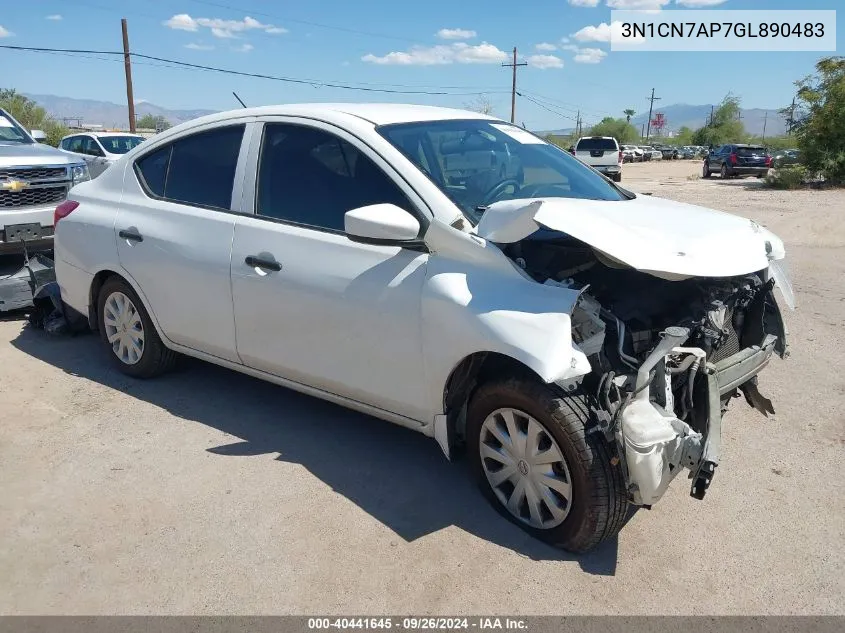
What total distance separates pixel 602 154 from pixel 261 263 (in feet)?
83.8

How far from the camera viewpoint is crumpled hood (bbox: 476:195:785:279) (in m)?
2.82

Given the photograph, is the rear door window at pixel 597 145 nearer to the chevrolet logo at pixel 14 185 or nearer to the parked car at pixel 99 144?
the parked car at pixel 99 144

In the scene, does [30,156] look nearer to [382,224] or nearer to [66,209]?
[66,209]

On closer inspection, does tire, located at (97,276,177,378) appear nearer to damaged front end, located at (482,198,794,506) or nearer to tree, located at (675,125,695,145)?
damaged front end, located at (482,198,794,506)

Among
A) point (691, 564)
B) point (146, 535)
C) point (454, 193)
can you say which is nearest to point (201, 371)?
point (146, 535)

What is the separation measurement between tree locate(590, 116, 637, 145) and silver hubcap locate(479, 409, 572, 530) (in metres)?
109

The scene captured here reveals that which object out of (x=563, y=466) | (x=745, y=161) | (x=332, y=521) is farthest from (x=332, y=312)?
(x=745, y=161)

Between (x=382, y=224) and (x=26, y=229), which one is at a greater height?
(x=382, y=224)

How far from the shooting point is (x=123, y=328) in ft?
15.8

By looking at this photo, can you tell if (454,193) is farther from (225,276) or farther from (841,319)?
(841,319)

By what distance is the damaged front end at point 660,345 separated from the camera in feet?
8.93

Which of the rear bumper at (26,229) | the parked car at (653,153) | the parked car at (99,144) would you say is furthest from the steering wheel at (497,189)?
the parked car at (653,153)

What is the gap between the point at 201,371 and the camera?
16.7ft

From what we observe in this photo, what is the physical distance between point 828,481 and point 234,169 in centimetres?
365
